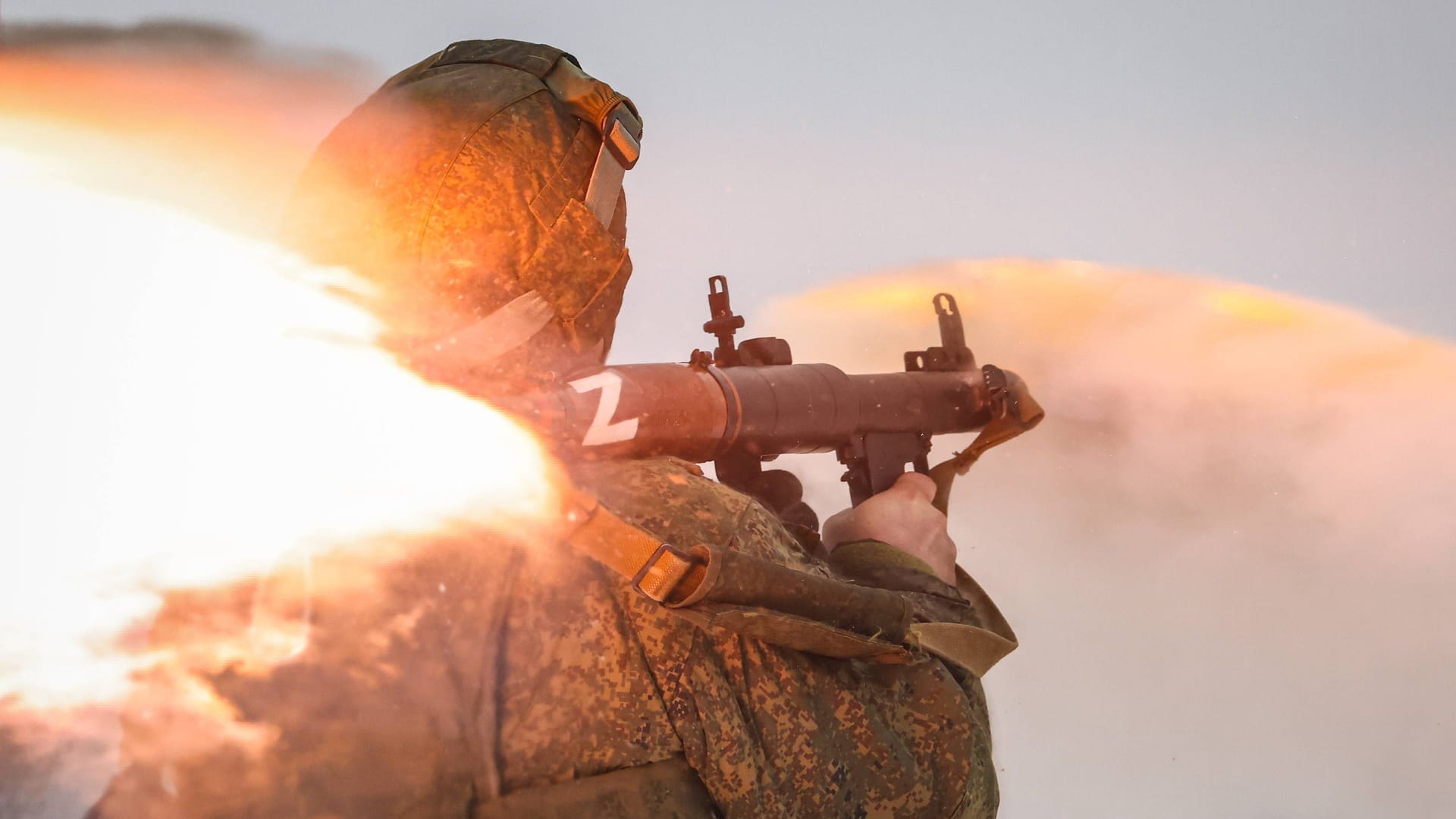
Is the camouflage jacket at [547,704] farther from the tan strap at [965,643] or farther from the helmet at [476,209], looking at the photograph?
the helmet at [476,209]

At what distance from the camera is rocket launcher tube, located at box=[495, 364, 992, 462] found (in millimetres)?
1500

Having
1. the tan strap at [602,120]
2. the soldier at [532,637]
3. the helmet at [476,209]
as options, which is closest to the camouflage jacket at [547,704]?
the soldier at [532,637]

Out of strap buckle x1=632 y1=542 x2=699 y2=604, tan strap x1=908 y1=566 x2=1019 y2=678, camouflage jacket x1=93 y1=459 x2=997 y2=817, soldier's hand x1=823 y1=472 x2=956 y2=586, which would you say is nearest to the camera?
camouflage jacket x1=93 y1=459 x2=997 y2=817

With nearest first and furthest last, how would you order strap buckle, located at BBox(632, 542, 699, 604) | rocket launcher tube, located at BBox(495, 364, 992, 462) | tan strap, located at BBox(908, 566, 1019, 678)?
strap buckle, located at BBox(632, 542, 699, 604)
rocket launcher tube, located at BBox(495, 364, 992, 462)
tan strap, located at BBox(908, 566, 1019, 678)

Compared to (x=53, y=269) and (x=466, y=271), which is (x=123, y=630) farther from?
(x=466, y=271)

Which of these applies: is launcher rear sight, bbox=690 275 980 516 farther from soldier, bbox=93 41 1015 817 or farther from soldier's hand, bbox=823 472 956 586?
soldier, bbox=93 41 1015 817

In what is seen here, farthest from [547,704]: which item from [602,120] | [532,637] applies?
[602,120]

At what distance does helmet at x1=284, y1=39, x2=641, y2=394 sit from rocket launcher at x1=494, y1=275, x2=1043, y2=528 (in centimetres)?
8

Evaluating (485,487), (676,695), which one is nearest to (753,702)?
(676,695)

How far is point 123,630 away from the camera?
1.28m

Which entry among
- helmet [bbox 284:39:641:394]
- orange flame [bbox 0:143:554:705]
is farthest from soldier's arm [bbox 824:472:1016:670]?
orange flame [bbox 0:143:554:705]

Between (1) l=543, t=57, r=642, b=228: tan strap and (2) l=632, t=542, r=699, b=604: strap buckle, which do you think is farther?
(1) l=543, t=57, r=642, b=228: tan strap

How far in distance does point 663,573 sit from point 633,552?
0.04 metres

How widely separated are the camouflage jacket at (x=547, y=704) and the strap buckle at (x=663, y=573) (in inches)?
2.3
